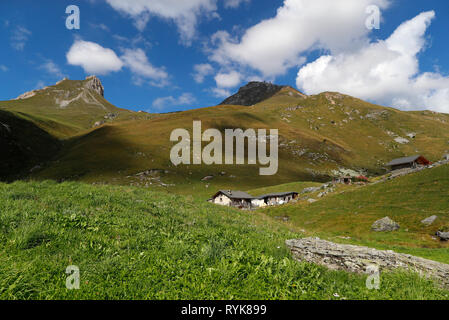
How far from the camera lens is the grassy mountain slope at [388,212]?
29125 millimetres

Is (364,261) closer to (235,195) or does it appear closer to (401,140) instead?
(235,195)

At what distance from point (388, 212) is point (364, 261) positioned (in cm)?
4113

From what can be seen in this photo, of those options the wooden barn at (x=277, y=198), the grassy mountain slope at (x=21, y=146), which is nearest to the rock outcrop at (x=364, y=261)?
the wooden barn at (x=277, y=198)

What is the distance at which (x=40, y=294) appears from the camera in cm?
489

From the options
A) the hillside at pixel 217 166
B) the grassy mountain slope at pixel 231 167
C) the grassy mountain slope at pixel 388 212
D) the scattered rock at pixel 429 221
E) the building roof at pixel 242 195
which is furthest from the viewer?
the grassy mountain slope at pixel 231 167

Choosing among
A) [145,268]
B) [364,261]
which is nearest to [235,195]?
[364,261]

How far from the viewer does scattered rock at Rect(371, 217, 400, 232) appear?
3434cm

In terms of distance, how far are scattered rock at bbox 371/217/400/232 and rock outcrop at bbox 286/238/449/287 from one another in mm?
32090

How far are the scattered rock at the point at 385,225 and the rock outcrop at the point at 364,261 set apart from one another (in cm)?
3209

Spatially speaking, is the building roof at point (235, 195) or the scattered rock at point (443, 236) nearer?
the scattered rock at point (443, 236)

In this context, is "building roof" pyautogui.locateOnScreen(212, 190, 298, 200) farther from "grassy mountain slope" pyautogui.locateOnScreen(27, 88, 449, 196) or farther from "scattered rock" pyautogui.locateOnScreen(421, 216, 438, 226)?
"scattered rock" pyautogui.locateOnScreen(421, 216, 438, 226)

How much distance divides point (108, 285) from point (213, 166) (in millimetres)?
98940

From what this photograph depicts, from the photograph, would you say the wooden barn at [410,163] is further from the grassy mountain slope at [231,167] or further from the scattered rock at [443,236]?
the scattered rock at [443,236]

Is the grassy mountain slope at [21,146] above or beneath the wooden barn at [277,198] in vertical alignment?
above
